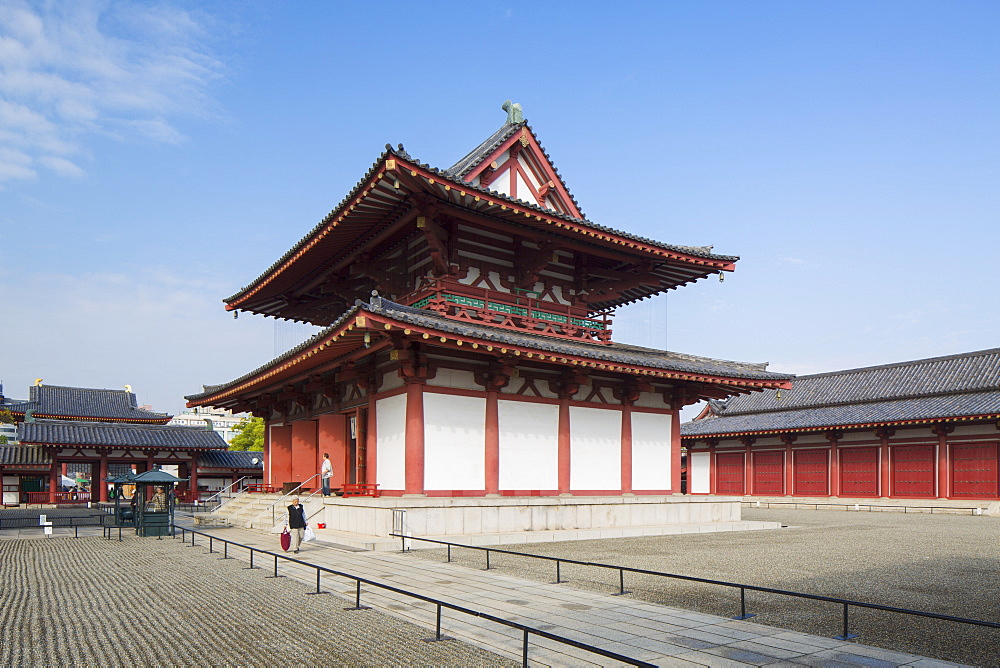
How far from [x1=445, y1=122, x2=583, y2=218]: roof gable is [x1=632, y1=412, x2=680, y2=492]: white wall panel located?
824 cm

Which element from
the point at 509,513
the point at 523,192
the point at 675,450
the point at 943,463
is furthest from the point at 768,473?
the point at 509,513

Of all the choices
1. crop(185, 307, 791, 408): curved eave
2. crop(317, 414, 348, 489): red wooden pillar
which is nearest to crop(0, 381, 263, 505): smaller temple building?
crop(185, 307, 791, 408): curved eave

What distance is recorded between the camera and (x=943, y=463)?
39.9m

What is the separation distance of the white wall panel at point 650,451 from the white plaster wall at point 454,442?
22.3ft

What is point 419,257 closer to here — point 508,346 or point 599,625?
point 508,346

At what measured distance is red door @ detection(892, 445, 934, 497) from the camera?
4062 centimetres

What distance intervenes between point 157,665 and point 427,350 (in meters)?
12.9

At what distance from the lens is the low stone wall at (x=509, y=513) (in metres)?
19.3

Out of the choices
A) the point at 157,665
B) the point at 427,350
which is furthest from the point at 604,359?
the point at 157,665

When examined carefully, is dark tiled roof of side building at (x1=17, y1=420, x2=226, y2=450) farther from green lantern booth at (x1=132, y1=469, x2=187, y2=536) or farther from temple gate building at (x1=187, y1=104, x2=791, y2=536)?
green lantern booth at (x1=132, y1=469, x2=187, y2=536)

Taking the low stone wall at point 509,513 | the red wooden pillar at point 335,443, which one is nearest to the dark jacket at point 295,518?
the low stone wall at point 509,513

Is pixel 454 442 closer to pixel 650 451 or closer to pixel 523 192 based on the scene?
pixel 650 451

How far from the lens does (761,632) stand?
988 centimetres

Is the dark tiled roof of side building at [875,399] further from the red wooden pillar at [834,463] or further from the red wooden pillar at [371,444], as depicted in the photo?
the red wooden pillar at [371,444]
